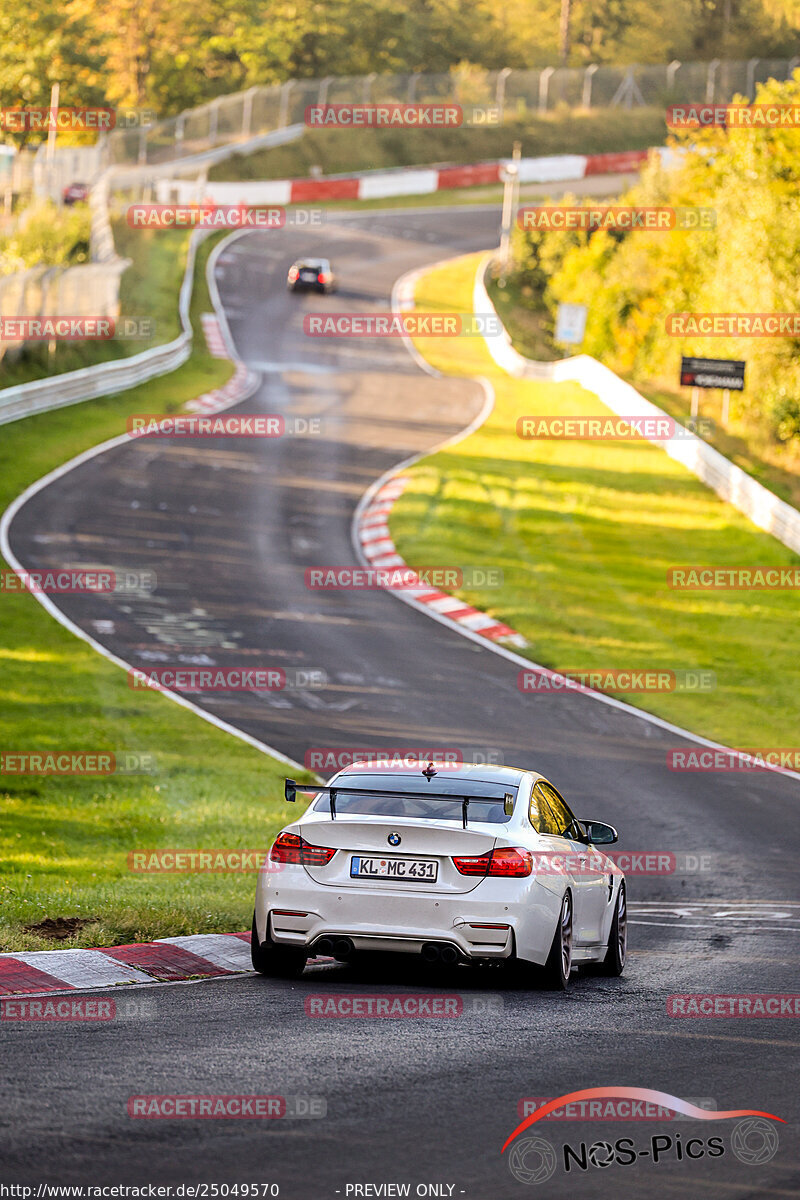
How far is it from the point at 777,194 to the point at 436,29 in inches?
2625

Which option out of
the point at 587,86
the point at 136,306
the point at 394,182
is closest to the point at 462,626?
the point at 136,306

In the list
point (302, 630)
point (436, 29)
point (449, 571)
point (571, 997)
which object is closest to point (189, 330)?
point (449, 571)

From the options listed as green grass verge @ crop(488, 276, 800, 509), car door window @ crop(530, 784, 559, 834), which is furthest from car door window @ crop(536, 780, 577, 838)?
green grass verge @ crop(488, 276, 800, 509)

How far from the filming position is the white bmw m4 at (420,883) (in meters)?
8.39

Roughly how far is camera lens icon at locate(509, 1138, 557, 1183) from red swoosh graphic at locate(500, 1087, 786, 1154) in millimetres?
200

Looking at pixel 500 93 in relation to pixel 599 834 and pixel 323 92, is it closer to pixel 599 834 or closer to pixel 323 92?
pixel 323 92

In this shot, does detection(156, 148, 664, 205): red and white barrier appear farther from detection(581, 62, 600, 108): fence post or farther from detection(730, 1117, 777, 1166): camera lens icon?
detection(730, 1117, 777, 1166): camera lens icon

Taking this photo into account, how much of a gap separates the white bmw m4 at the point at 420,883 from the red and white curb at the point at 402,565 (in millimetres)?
15410

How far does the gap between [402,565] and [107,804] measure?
1382cm

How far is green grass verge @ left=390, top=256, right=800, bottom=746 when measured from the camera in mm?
23625

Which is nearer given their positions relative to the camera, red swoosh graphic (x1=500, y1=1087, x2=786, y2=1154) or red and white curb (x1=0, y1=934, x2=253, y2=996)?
red swoosh graphic (x1=500, y1=1087, x2=786, y2=1154)

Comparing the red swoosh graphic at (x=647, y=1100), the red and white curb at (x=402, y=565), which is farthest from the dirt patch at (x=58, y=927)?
the red and white curb at (x=402, y=565)

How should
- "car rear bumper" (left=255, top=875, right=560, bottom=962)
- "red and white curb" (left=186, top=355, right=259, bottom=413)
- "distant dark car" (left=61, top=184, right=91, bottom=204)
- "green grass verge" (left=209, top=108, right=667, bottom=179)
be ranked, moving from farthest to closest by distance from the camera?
"green grass verge" (left=209, top=108, right=667, bottom=179) → "distant dark car" (left=61, top=184, right=91, bottom=204) → "red and white curb" (left=186, top=355, right=259, bottom=413) → "car rear bumper" (left=255, top=875, right=560, bottom=962)

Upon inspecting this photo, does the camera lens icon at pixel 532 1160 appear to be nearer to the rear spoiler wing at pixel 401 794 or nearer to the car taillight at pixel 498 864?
the car taillight at pixel 498 864
